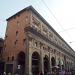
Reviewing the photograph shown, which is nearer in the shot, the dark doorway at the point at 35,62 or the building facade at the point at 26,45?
the building facade at the point at 26,45

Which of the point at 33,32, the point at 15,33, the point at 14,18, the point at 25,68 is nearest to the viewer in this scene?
the point at 25,68

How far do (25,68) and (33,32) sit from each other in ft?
25.7

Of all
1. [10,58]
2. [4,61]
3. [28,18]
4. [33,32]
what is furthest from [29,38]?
[4,61]

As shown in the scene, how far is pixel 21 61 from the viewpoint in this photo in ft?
111

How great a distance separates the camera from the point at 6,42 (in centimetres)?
3853

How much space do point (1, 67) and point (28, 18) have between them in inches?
518

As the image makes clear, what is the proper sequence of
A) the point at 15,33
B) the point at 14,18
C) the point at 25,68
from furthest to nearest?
the point at 14,18
the point at 15,33
the point at 25,68

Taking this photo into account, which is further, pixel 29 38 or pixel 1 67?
pixel 1 67

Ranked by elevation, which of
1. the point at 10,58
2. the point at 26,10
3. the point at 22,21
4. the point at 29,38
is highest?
the point at 26,10

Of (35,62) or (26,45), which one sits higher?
(26,45)

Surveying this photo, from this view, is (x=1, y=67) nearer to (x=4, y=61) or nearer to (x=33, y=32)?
(x=4, y=61)

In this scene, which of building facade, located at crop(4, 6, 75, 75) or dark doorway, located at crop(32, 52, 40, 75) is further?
dark doorway, located at crop(32, 52, 40, 75)

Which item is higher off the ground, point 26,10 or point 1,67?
point 26,10

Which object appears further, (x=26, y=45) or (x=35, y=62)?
(x=35, y=62)
